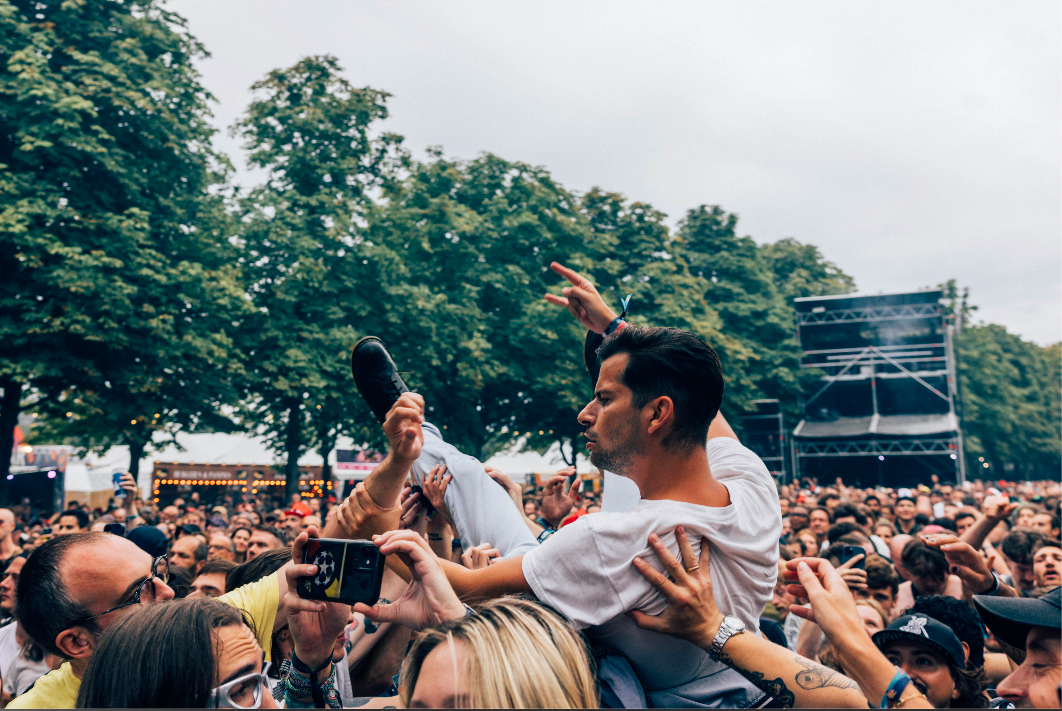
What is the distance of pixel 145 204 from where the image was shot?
17.3m

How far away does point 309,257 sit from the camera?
19.6 meters

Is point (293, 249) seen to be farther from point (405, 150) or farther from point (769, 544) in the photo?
point (769, 544)

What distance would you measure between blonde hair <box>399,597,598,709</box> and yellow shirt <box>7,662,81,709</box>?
4.53 ft

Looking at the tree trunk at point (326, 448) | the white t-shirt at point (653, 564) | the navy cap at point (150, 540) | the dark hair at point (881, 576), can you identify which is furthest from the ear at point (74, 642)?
the tree trunk at point (326, 448)

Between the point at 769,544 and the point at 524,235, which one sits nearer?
the point at 769,544

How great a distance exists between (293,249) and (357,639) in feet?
58.6

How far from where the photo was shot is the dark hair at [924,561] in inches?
196

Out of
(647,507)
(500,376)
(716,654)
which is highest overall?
(500,376)

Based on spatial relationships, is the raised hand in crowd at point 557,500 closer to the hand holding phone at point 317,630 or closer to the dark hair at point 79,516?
the hand holding phone at point 317,630

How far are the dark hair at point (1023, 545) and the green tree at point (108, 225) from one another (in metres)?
15.3

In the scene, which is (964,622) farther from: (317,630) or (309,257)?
(309,257)

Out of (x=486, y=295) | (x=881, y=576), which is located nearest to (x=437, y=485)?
(x=881, y=576)

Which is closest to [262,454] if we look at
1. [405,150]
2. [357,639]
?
[405,150]

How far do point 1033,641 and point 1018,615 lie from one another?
0.26ft
